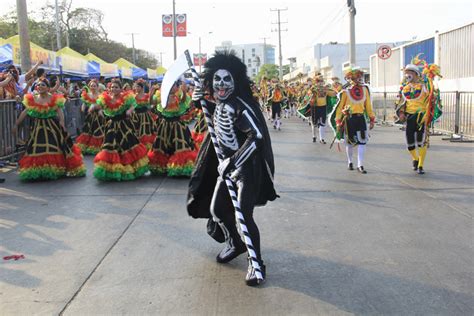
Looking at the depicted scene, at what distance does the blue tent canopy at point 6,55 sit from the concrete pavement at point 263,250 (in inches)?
270

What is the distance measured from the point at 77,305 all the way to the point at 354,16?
2086 centimetres

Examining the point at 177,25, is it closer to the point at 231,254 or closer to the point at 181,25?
the point at 181,25

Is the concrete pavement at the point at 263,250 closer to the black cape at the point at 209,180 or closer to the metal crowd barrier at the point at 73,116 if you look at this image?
the black cape at the point at 209,180

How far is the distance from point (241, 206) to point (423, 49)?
1090 inches

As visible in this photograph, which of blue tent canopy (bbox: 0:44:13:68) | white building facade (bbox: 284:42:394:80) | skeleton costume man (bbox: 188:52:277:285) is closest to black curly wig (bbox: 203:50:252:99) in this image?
skeleton costume man (bbox: 188:52:277:285)

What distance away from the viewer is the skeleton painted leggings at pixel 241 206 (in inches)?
170

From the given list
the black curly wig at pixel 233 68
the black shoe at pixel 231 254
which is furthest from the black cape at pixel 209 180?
the black shoe at pixel 231 254

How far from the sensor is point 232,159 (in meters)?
4.30

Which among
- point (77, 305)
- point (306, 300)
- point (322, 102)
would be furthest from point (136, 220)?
point (322, 102)

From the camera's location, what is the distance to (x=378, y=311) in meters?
3.69

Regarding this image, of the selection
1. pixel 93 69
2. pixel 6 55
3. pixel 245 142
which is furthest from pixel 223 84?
pixel 93 69

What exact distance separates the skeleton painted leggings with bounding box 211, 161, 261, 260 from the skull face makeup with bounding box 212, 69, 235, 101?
2.16 feet

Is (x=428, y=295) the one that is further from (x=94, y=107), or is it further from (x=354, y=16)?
(x=354, y=16)

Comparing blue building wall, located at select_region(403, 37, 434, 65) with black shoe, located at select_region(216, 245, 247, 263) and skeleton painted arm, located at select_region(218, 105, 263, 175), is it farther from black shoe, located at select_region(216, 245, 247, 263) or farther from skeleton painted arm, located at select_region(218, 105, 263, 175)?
skeleton painted arm, located at select_region(218, 105, 263, 175)
